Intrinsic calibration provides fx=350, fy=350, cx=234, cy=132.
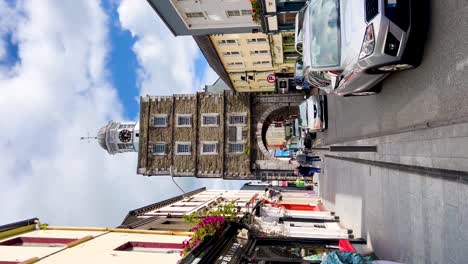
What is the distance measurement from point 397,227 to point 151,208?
23.4 metres

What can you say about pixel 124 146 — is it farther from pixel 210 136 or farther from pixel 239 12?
pixel 239 12

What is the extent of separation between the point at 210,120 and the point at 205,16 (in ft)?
34.2

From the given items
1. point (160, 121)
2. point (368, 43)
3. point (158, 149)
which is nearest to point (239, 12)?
point (160, 121)

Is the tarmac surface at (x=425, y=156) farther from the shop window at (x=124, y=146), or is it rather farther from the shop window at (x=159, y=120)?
the shop window at (x=124, y=146)

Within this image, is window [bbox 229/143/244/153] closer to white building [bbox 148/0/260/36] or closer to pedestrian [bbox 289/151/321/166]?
pedestrian [bbox 289/151/321/166]

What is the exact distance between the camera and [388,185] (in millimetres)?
9680

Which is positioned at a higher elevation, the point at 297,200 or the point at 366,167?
the point at 366,167

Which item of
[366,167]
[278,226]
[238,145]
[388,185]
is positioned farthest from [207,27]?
[388,185]

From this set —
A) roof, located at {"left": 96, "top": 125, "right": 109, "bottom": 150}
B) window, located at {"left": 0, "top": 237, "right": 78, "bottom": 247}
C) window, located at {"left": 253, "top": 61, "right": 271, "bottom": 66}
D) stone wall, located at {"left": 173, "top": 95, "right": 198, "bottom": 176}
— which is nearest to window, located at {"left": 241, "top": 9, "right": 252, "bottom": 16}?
stone wall, located at {"left": 173, "top": 95, "right": 198, "bottom": 176}

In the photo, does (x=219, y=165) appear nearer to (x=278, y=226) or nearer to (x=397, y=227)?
(x=278, y=226)

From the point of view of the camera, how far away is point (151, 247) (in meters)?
13.8

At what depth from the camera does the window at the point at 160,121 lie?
33906 millimetres

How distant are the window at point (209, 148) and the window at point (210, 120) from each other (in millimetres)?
1834

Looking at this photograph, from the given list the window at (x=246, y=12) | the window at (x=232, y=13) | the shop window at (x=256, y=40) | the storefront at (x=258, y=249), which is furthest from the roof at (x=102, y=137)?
the storefront at (x=258, y=249)
